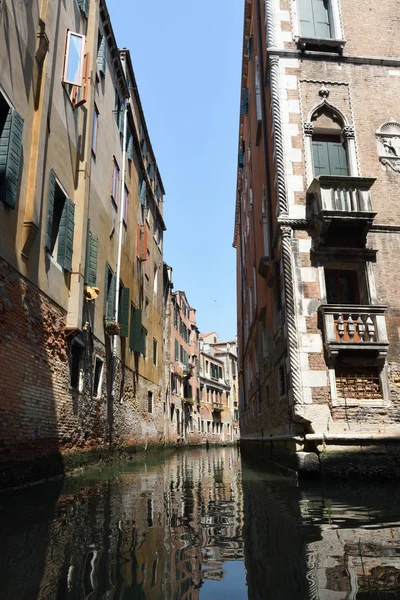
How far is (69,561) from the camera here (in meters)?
2.75

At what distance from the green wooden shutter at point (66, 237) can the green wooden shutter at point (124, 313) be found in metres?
4.77

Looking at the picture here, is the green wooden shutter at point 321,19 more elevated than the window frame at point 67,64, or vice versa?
the green wooden shutter at point 321,19

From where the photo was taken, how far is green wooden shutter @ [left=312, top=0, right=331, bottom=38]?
11.4 metres

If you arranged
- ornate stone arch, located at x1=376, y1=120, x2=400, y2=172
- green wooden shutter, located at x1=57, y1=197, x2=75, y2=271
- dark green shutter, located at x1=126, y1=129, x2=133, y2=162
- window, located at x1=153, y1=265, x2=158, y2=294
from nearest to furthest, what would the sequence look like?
1. green wooden shutter, located at x1=57, y1=197, x2=75, y2=271
2. ornate stone arch, located at x1=376, y1=120, x2=400, y2=172
3. dark green shutter, located at x1=126, y1=129, x2=133, y2=162
4. window, located at x1=153, y1=265, x2=158, y2=294

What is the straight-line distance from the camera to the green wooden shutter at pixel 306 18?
37.1 feet

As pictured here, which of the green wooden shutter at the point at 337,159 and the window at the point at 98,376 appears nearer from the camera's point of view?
the green wooden shutter at the point at 337,159

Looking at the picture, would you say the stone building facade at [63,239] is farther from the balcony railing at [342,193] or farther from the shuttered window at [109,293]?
the balcony railing at [342,193]

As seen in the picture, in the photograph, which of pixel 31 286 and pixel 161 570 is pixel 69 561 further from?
pixel 31 286

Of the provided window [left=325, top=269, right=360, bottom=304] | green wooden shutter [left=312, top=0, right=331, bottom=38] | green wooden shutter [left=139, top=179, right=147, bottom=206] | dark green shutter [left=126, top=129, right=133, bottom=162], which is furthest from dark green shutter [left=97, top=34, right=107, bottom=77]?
window [left=325, top=269, right=360, bottom=304]

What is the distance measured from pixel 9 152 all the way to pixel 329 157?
6.92m

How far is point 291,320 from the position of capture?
8703 mm

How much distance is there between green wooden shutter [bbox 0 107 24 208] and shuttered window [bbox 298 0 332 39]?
7.91 m

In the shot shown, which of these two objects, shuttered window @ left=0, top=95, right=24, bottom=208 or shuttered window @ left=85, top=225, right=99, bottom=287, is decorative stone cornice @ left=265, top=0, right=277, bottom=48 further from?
shuttered window @ left=0, top=95, right=24, bottom=208

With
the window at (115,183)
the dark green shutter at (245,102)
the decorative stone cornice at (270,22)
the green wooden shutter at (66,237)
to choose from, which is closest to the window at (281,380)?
the green wooden shutter at (66,237)
